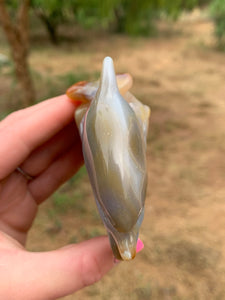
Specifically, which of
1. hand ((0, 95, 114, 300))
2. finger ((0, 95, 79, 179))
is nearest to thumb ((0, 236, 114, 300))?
hand ((0, 95, 114, 300))

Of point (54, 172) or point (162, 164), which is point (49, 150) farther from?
point (162, 164)

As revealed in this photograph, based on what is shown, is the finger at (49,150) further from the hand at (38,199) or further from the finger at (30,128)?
the finger at (30,128)

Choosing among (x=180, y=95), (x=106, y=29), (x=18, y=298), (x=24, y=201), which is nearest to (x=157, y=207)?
(x=24, y=201)

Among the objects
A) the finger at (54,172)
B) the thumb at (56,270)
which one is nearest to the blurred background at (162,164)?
the finger at (54,172)

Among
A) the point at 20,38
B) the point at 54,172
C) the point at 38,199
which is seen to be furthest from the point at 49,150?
the point at 20,38

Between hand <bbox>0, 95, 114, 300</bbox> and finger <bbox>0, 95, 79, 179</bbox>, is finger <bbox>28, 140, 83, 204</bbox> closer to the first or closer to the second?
hand <bbox>0, 95, 114, 300</bbox>

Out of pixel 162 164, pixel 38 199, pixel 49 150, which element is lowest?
pixel 162 164
